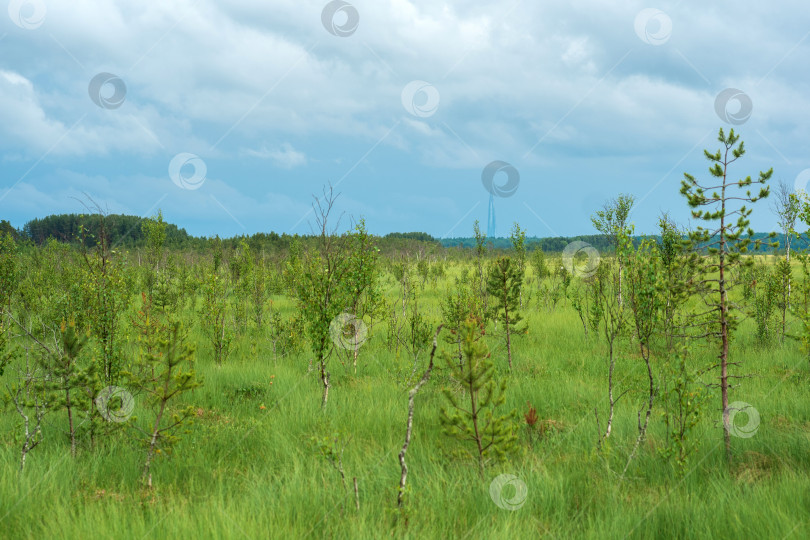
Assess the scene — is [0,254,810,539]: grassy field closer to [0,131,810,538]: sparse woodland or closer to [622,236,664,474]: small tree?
[0,131,810,538]: sparse woodland

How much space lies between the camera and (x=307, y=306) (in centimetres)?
896

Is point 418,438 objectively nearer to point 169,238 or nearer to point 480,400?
point 480,400

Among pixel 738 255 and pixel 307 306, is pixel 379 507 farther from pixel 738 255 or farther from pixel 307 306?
pixel 738 255

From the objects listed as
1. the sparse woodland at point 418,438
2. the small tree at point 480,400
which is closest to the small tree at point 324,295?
the sparse woodland at point 418,438

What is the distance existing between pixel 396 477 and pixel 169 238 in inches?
4464

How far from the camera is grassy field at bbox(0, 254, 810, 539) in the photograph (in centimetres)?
430

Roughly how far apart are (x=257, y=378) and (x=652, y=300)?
27.1ft

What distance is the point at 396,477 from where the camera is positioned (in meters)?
5.48

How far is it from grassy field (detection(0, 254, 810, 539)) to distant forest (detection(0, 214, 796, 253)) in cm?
315

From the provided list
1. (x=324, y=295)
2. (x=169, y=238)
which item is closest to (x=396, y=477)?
(x=324, y=295)

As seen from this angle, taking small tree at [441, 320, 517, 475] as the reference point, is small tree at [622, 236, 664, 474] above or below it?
above

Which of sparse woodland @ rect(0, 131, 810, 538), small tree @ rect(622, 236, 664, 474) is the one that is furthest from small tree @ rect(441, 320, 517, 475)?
small tree @ rect(622, 236, 664, 474)

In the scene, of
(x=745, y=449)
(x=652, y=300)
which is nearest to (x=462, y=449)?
(x=652, y=300)

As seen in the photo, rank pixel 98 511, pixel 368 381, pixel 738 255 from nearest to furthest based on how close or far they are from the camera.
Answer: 1. pixel 98 511
2. pixel 738 255
3. pixel 368 381
